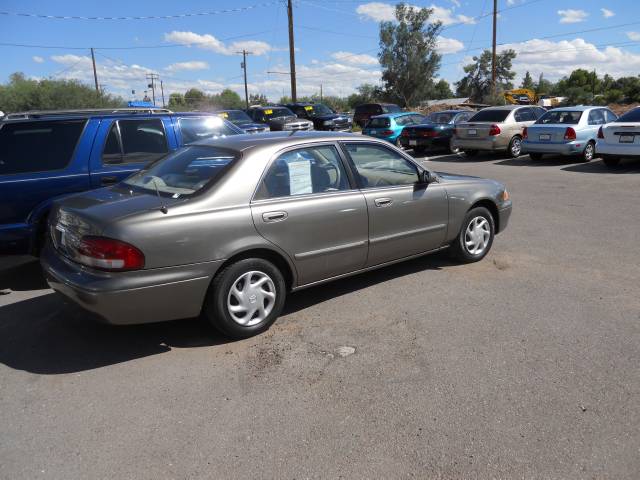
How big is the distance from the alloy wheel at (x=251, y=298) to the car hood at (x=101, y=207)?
2.56 ft

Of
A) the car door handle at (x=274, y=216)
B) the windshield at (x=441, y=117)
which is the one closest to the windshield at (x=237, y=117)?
the windshield at (x=441, y=117)

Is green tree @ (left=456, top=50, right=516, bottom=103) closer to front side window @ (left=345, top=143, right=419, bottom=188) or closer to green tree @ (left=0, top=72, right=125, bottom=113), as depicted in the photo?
green tree @ (left=0, top=72, right=125, bottom=113)

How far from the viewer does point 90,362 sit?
3.82 meters

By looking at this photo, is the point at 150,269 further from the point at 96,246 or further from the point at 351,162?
the point at 351,162

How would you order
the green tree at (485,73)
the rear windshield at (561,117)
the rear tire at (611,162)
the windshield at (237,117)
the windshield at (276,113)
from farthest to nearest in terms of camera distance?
1. the green tree at (485,73)
2. the windshield at (276,113)
3. the windshield at (237,117)
4. the rear windshield at (561,117)
5. the rear tire at (611,162)

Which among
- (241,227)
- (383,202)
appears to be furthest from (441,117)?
(241,227)

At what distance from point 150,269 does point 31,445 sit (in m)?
1.24

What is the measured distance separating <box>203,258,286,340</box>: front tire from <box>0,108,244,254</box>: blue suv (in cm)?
247

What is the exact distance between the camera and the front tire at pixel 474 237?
18.8 feet

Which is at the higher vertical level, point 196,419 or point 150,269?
point 150,269

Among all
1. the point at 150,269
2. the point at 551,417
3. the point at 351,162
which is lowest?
the point at 551,417

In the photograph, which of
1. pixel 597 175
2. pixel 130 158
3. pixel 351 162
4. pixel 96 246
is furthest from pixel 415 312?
pixel 597 175

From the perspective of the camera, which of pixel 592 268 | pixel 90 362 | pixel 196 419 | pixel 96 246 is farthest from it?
pixel 592 268

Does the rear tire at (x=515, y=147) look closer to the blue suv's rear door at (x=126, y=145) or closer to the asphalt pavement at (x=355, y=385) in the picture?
the asphalt pavement at (x=355, y=385)
